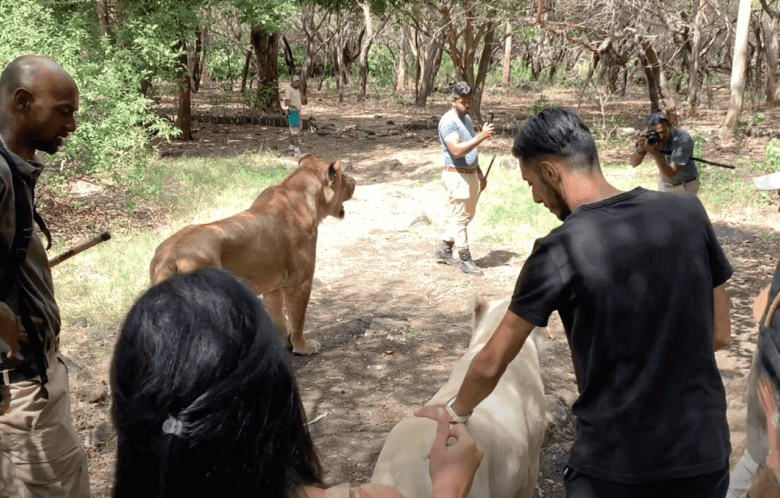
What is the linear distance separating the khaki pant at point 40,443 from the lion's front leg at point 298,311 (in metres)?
2.78

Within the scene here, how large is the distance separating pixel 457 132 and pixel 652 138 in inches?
77.9

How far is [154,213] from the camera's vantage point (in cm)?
997

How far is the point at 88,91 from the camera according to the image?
8.92 m

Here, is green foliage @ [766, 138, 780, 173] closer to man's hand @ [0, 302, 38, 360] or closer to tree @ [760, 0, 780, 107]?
tree @ [760, 0, 780, 107]

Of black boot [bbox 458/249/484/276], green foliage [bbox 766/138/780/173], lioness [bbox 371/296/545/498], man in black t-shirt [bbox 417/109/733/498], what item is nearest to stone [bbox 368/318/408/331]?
black boot [bbox 458/249/484/276]

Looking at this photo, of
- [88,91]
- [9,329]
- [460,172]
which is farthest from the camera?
[88,91]

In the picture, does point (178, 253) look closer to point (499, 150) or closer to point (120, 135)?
point (120, 135)

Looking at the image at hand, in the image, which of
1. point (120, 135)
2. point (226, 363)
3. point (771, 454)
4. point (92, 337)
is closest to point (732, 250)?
point (771, 454)

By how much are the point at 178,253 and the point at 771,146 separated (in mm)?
10481

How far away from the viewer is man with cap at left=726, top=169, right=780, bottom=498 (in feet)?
8.55

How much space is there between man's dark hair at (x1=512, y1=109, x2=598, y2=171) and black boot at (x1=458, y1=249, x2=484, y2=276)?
5540 mm

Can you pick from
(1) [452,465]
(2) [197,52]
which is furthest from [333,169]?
(2) [197,52]

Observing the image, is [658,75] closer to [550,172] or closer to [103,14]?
[103,14]

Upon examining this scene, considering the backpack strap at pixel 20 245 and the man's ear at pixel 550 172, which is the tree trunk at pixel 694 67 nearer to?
the man's ear at pixel 550 172
